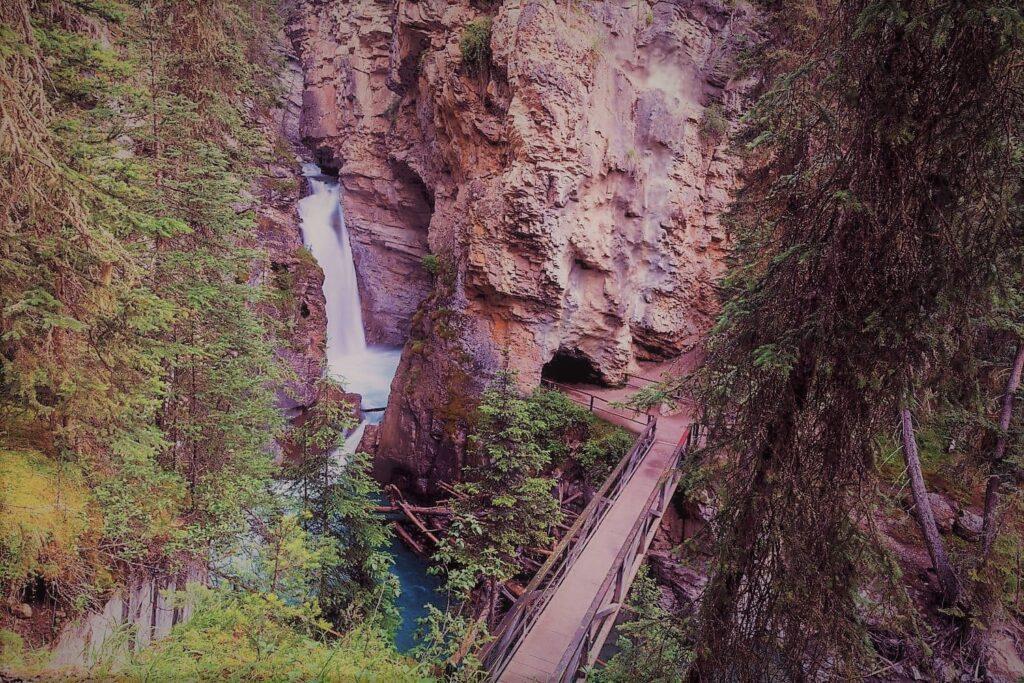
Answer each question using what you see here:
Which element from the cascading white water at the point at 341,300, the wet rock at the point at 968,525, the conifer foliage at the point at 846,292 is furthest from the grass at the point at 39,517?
the cascading white water at the point at 341,300

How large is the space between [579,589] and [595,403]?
866cm

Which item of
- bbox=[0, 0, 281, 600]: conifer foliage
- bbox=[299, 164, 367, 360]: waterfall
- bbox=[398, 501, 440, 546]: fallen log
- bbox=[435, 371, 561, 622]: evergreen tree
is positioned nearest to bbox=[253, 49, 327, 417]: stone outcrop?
bbox=[299, 164, 367, 360]: waterfall

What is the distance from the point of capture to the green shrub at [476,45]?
47.4ft

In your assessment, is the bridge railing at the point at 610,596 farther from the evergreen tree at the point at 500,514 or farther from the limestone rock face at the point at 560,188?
the limestone rock face at the point at 560,188

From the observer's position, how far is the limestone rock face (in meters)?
13.9

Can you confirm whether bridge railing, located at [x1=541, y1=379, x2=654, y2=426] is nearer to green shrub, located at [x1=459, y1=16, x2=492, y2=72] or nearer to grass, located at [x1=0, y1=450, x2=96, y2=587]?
green shrub, located at [x1=459, y1=16, x2=492, y2=72]

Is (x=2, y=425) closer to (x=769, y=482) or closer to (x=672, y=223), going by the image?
(x=769, y=482)

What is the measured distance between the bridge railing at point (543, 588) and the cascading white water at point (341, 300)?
12.3 metres

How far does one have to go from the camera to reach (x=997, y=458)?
26.5 feet

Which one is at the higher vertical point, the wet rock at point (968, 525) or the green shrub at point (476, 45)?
the green shrub at point (476, 45)

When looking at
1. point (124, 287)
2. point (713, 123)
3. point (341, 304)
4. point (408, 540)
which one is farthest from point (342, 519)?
point (713, 123)

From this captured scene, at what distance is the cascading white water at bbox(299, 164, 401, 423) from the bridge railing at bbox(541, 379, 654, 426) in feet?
25.7

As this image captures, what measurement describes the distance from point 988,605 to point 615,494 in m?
6.34

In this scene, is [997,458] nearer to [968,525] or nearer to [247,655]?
[968,525]
